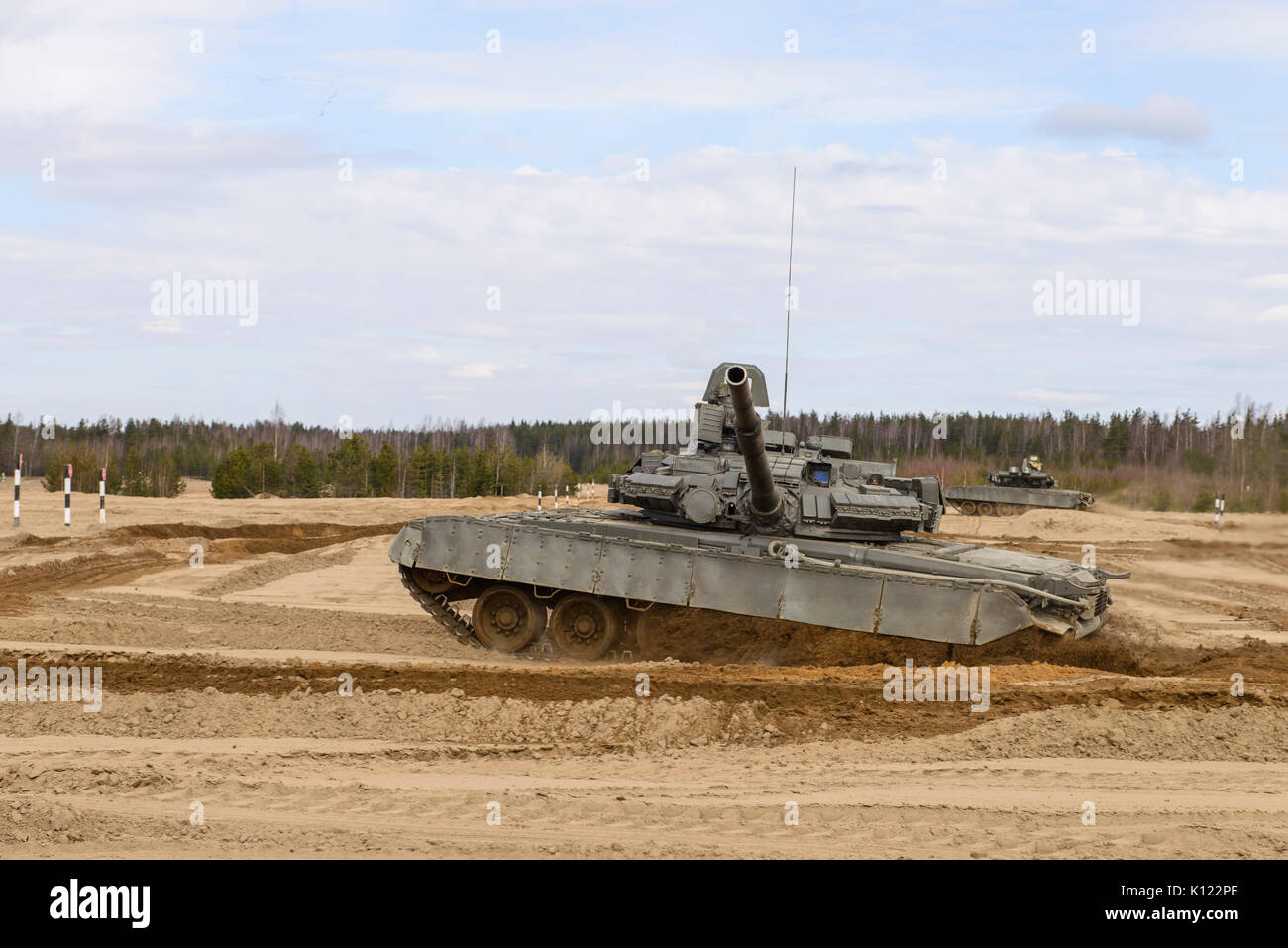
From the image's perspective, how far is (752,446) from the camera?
13.0 meters

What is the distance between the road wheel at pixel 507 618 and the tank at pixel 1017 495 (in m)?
33.4

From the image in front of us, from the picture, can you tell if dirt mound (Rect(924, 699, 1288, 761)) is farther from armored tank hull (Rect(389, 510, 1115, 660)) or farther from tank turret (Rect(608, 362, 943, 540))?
tank turret (Rect(608, 362, 943, 540))

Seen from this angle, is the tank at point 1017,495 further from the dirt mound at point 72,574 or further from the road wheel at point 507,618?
the road wheel at point 507,618

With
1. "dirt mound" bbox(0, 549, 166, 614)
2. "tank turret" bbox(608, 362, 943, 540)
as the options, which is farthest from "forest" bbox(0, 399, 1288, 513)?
"dirt mound" bbox(0, 549, 166, 614)

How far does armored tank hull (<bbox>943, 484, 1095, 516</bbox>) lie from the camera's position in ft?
148

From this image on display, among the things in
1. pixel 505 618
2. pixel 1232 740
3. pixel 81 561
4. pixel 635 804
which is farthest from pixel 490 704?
pixel 81 561

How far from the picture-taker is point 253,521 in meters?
38.1

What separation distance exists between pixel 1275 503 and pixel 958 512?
24395 millimetres

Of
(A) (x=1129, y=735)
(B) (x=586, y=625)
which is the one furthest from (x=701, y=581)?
(A) (x=1129, y=735)

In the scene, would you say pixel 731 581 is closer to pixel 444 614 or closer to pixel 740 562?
pixel 740 562

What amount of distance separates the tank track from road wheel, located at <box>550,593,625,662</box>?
45.6 inches

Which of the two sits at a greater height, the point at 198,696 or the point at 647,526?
the point at 647,526

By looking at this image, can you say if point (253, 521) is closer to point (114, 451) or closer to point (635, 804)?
point (635, 804)

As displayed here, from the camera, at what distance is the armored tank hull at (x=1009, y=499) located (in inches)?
1774
